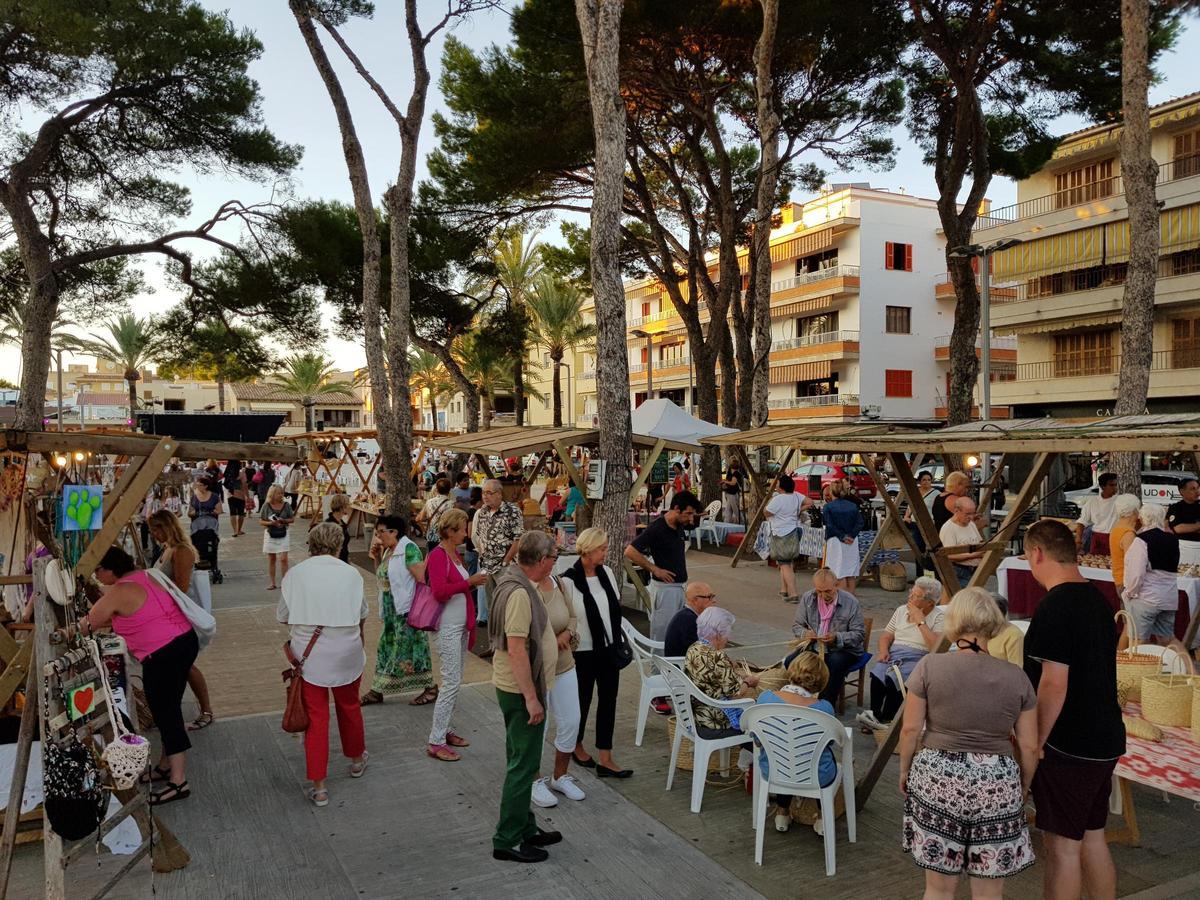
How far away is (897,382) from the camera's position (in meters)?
42.9

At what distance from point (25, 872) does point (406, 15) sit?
17.0 metres

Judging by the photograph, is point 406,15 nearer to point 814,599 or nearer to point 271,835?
point 814,599

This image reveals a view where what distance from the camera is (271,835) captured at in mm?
4613

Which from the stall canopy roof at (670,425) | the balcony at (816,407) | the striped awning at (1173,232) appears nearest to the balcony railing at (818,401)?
the balcony at (816,407)

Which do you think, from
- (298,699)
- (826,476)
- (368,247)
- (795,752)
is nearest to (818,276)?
(826,476)

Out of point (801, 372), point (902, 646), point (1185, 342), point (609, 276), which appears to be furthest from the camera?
point (801, 372)

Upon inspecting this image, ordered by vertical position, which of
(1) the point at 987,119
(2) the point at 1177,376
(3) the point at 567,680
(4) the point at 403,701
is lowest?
(4) the point at 403,701

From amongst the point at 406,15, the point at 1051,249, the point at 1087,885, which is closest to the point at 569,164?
the point at 406,15

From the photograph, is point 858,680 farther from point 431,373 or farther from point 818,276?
point 431,373

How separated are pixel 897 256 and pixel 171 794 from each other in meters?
43.3

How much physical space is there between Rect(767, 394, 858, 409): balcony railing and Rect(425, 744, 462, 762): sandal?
38677mm

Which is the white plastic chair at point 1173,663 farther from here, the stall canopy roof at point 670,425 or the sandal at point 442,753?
the stall canopy roof at point 670,425

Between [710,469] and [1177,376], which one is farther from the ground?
[1177,376]

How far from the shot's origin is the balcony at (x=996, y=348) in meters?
43.3
